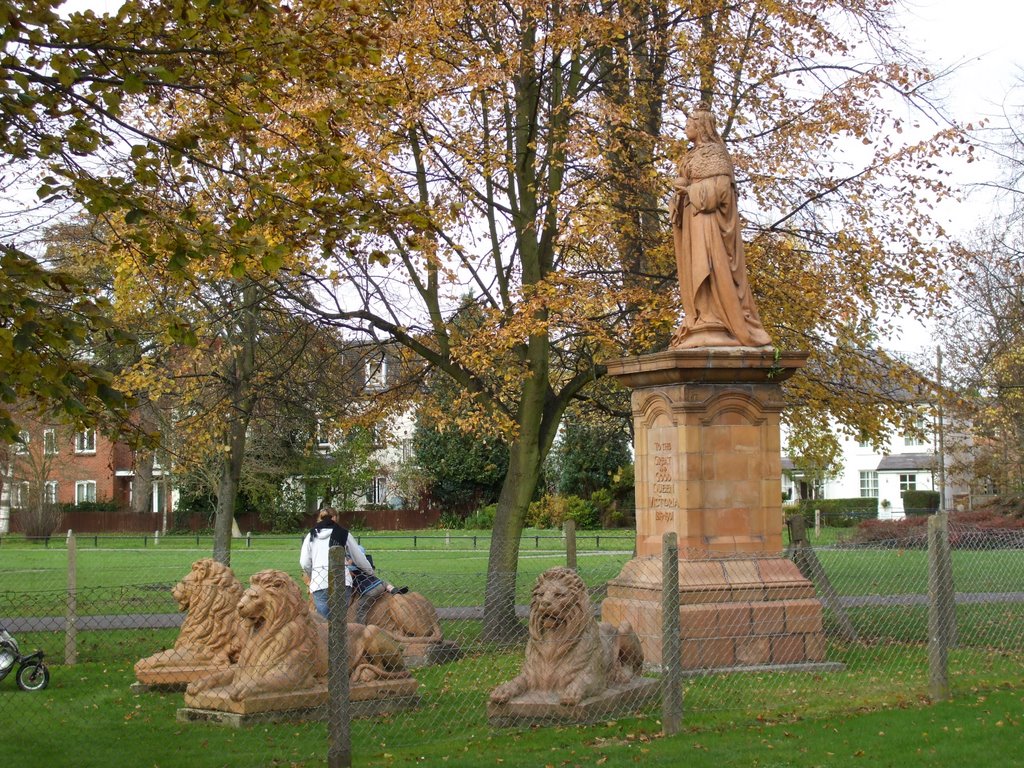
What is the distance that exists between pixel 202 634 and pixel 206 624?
10 centimetres

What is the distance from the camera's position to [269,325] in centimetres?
2042

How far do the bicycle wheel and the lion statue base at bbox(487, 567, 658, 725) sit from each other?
500 cm

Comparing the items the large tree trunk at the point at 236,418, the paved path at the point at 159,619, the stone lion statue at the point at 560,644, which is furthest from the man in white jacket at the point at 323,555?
the large tree trunk at the point at 236,418

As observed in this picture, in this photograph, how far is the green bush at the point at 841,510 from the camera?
164 feet

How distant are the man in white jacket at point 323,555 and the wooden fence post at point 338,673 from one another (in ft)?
16.5

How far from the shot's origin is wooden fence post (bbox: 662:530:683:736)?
8.97 metres

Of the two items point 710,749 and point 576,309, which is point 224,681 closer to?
point 710,749

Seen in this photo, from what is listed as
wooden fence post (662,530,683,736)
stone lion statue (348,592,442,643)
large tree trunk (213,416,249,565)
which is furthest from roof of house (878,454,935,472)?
wooden fence post (662,530,683,736)

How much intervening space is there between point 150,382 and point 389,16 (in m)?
6.90

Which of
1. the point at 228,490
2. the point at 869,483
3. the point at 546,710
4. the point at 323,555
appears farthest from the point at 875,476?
the point at 546,710

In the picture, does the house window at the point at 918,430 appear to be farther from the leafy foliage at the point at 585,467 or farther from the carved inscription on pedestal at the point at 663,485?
the leafy foliage at the point at 585,467

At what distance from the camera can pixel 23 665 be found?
11906 millimetres

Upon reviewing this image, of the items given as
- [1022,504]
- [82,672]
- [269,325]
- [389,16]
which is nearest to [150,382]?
[269,325]

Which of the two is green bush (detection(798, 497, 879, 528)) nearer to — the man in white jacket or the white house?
the white house
